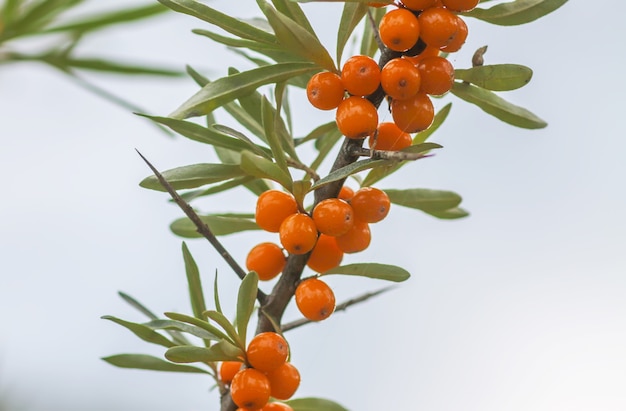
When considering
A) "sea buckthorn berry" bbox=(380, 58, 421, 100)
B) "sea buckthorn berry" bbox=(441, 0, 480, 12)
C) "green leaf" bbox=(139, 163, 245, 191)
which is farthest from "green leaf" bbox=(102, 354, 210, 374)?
"sea buckthorn berry" bbox=(441, 0, 480, 12)

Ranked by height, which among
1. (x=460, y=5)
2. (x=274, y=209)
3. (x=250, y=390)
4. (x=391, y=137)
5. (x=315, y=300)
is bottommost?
(x=250, y=390)

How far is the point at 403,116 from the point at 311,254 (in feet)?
0.71

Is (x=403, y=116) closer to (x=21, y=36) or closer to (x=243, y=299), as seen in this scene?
(x=243, y=299)

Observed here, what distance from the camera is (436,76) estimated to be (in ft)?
2.87

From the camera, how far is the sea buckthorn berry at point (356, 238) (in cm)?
95

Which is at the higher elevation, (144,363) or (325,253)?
(325,253)

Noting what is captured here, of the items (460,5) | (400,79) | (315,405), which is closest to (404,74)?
(400,79)

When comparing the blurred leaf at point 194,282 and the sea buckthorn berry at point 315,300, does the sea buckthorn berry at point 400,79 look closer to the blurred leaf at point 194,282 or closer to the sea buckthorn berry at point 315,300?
the sea buckthorn berry at point 315,300

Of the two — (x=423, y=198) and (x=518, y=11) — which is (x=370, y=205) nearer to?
(x=423, y=198)

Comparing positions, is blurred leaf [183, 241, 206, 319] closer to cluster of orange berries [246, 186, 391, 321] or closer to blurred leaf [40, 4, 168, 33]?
cluster of orange berries [246, 186, 391, 321]

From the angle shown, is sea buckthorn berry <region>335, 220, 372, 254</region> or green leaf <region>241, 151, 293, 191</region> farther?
sea buckthorn berry <region>335, 220, 372, 254</region>

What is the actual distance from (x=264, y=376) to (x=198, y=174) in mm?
257

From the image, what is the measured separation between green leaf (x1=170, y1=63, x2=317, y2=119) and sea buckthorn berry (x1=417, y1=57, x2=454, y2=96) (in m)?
0.15

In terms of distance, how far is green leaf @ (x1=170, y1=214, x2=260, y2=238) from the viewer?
3.52ft
